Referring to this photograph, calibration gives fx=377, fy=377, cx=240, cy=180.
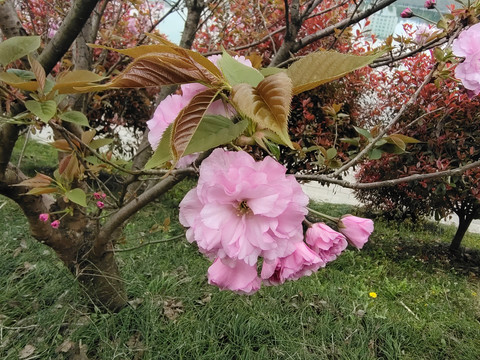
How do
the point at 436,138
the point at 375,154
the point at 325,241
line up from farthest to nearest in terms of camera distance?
the point at 436,138 < the point at 375,154 < the point at 325,241

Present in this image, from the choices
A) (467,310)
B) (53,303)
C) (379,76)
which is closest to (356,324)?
(467,310)

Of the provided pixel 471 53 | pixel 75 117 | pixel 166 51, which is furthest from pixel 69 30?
pixel 471 53

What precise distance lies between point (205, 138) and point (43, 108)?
1.35 feet

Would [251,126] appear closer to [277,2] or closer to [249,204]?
[249,204]

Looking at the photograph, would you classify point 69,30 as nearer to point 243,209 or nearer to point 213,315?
point 243,209

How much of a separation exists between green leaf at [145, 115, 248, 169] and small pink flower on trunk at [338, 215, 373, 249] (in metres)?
0.31

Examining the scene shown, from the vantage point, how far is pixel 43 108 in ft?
2.21

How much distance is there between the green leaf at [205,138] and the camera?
16.2 inches

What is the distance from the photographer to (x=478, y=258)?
360cm

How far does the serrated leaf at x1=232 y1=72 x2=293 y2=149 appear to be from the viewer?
0.33m

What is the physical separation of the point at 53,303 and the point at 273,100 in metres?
1.79

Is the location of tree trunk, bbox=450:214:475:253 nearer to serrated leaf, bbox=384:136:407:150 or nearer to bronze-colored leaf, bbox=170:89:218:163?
serrated leaf, bbox=384:136:407:150

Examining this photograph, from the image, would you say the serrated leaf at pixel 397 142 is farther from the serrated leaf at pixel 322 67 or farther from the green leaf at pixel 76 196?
the green leaf at pixel 76 196

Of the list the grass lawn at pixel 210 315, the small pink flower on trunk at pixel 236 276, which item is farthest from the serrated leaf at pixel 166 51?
the grass lawn at pixel 210 315
